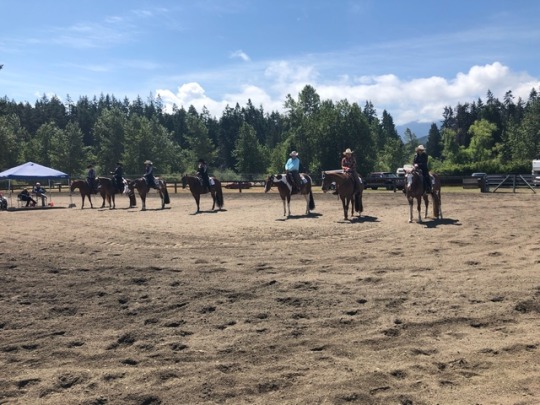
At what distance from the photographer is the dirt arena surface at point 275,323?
4.41 m

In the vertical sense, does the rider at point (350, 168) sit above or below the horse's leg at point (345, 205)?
above

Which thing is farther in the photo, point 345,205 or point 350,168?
point 350,168

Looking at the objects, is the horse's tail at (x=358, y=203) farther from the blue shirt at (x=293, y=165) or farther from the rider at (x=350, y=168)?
the blue shirt at (x=293, y=165)

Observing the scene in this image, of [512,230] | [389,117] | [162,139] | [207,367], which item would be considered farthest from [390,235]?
[389,117]

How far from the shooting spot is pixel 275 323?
6.16 metres

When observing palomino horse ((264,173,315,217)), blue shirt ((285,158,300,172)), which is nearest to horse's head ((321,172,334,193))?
palomino horse ((264,173,315,217))

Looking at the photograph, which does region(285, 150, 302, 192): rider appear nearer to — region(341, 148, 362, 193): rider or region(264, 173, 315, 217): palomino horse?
region(264, 173, 315, 217): palomino horse

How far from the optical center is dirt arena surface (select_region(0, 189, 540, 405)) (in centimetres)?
441

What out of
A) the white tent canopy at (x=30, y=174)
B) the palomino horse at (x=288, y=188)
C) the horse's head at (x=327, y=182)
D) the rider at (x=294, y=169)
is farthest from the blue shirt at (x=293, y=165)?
the white tent canopy at (x=30, y=174)

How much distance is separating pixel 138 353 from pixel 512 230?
11.8 metres

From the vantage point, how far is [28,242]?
43.6 feet

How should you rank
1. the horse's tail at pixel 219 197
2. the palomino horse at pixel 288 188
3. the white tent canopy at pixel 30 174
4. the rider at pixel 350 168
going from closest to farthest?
the rider at pixel 350 168
the palomino horse at pixel 288 188
the horse's tail at pixel 219 197
the white tent canopy at pixel 30 174

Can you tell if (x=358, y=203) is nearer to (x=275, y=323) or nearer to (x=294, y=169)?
(x=294, y=169)

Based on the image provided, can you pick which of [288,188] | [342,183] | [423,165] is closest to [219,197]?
[288,188]
